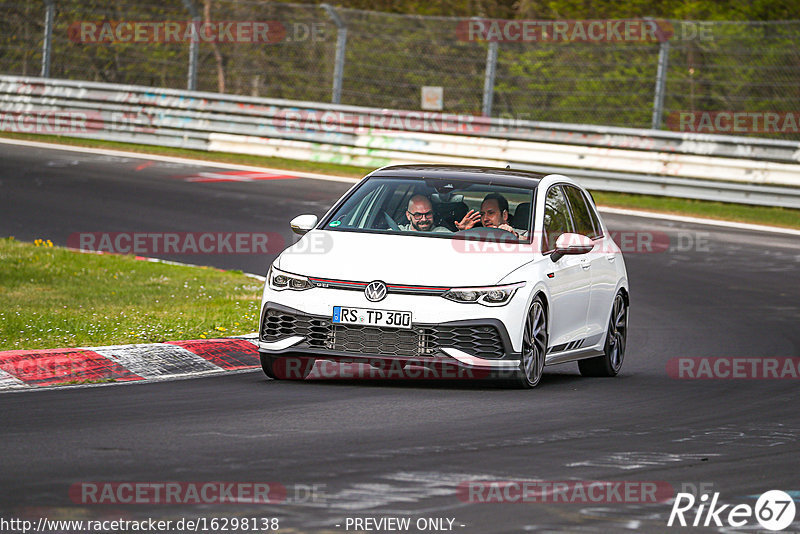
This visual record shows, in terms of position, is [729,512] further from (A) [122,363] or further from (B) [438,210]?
(A) [122,363]

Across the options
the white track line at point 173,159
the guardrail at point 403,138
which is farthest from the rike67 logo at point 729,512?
the white track line at point 173,159

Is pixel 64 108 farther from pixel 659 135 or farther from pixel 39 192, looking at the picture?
pixel 659 135

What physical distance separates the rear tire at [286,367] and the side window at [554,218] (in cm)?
184

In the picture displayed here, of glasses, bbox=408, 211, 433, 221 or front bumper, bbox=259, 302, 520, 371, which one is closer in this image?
front bumper, bbox=259, 302, 520, 371

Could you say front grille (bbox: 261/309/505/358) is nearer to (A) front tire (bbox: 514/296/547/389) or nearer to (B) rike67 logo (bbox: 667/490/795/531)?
(A) front tire (bbox: 514/296/547/389)

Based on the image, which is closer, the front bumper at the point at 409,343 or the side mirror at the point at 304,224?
the front bumper at the point at 409,343

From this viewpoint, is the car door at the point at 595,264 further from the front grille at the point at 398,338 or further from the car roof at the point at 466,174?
the front grille at the point at 398,338

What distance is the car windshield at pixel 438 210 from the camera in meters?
10.2

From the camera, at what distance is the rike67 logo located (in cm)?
587

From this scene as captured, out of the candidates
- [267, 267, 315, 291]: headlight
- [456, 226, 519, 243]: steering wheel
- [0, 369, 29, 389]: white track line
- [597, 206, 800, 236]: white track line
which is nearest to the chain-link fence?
[597, 206, 800, 236]: white track line

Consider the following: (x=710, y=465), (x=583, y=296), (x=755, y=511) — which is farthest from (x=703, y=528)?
(x=583, y=296)

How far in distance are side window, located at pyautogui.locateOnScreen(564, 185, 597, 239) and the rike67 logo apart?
5138 mm

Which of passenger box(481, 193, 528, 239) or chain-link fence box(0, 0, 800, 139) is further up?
chain-link fence box(0, 0, 800, 139)

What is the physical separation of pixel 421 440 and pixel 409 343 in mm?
1805
